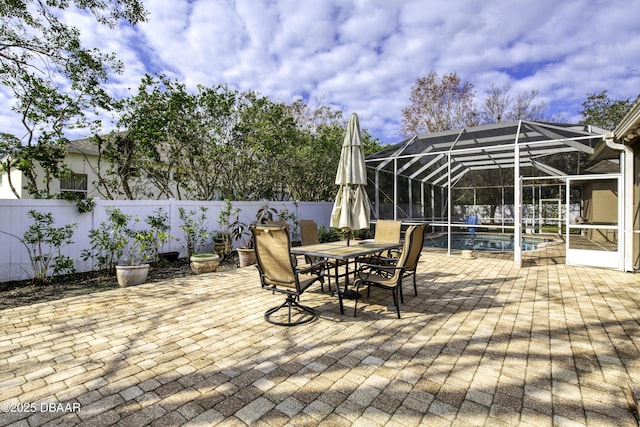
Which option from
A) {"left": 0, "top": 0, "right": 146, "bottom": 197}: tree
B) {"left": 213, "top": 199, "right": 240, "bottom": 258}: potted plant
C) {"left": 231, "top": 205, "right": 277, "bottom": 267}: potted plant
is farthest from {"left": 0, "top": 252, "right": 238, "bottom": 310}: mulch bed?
{"left": 0, "top": 0, "right": 146, "bottom": 197}: tree

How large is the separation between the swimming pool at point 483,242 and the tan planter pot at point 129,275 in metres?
8.66

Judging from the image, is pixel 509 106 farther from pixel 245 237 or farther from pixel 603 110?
pixel 245 237

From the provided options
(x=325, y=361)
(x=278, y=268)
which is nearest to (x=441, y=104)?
(x=278, y=268)

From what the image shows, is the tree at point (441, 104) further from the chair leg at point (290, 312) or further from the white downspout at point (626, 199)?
the chair leg at point (290, 312)

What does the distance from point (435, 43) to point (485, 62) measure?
5799mm

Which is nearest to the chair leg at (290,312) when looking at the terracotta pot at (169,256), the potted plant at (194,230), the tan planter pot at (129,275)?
the tan planter pot at (129,275)

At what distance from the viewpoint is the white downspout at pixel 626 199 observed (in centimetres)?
622

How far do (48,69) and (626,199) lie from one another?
11674 millimetres

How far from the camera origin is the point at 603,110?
1786cm

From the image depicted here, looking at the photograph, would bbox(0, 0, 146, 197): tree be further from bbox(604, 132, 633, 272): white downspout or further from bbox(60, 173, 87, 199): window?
bbox(604, 132, 633, 272): white downspout

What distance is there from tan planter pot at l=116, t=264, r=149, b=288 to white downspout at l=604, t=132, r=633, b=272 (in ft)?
30.7

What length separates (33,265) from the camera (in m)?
5.30

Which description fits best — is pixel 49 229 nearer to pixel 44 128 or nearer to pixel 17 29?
pixel 44 128

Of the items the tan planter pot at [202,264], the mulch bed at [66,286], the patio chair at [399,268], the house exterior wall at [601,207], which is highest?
the house exterior wall at [601,207]
